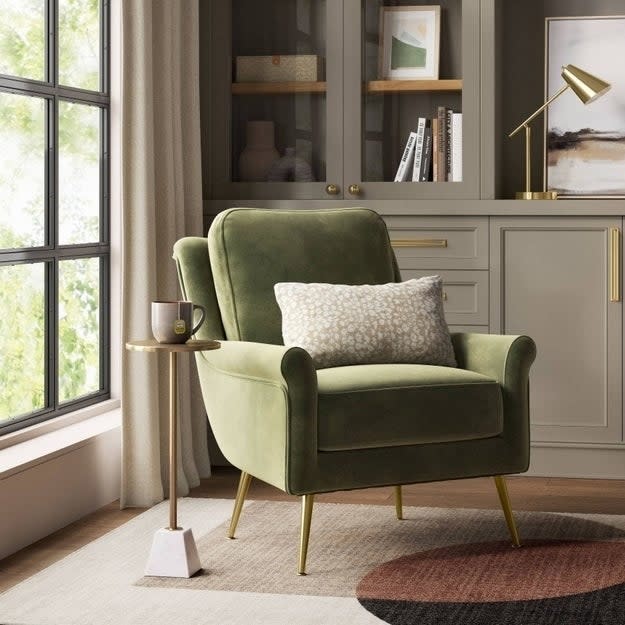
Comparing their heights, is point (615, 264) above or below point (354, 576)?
above

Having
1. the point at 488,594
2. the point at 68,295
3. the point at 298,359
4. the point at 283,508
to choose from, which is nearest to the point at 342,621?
the point at 488,594

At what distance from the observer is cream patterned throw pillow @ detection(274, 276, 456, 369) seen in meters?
3.32

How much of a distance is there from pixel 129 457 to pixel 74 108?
1.12m

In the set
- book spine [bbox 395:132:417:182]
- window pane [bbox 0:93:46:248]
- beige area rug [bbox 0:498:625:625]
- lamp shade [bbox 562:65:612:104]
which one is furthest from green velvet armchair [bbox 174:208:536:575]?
lamp shade [bbox 562:65:612:104]

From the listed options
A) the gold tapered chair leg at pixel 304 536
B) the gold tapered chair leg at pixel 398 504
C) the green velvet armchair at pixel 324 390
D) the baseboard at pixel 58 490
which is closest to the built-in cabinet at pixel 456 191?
the green velvet armchair at pixel 324 390

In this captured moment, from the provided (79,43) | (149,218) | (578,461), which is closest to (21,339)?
(149,218)

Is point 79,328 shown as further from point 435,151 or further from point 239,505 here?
point 435,151

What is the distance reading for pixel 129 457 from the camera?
3.88 metres

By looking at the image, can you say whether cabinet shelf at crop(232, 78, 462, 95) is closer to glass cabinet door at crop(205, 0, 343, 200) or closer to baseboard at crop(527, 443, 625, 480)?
glass cabinet door at crop(205, 0, 343, 200)

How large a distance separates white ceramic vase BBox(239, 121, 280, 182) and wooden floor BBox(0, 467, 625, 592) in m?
1.09

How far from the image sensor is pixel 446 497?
3.94 m

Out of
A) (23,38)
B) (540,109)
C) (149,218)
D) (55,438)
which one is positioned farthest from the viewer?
(540,109)

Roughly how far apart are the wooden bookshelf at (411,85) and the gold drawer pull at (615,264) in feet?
2.45

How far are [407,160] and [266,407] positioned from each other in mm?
1590
